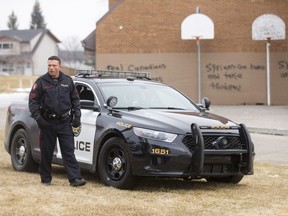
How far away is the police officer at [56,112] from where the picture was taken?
28.7ft

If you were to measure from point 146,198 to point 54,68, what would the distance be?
2107 millimetres

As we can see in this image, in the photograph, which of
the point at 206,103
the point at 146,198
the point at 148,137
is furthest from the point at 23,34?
the point at 146,198

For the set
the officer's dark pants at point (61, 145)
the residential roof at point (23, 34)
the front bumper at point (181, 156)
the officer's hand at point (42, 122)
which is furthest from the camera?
the residential roof at point (23, 34)

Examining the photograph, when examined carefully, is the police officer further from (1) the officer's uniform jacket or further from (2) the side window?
(2) the side window

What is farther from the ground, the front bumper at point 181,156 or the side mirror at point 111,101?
the side mirror at point 111,101

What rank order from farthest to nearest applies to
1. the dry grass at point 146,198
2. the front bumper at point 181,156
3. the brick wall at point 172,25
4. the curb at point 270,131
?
1. the brick wall at point 172,25
2. the curb at point 270,131
3. the front bumper at point 181,156
4. the dry grass at point 146,198

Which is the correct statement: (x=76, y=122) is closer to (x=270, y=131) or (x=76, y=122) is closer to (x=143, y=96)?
(x=143, y=96)

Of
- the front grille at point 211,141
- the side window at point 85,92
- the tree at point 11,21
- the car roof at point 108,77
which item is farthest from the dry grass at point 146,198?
the tree at point 11,21

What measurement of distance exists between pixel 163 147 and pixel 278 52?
27735 millimetres

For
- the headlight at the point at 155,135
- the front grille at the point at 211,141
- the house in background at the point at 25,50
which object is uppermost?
the house in background at the point at 25,50

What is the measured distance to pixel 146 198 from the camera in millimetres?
7918

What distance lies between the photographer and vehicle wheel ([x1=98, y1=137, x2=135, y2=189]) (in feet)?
28.1

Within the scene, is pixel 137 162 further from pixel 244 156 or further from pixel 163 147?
pixel 244 156

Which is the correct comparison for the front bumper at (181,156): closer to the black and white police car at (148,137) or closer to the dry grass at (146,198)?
the black and white police car at (148,137)
